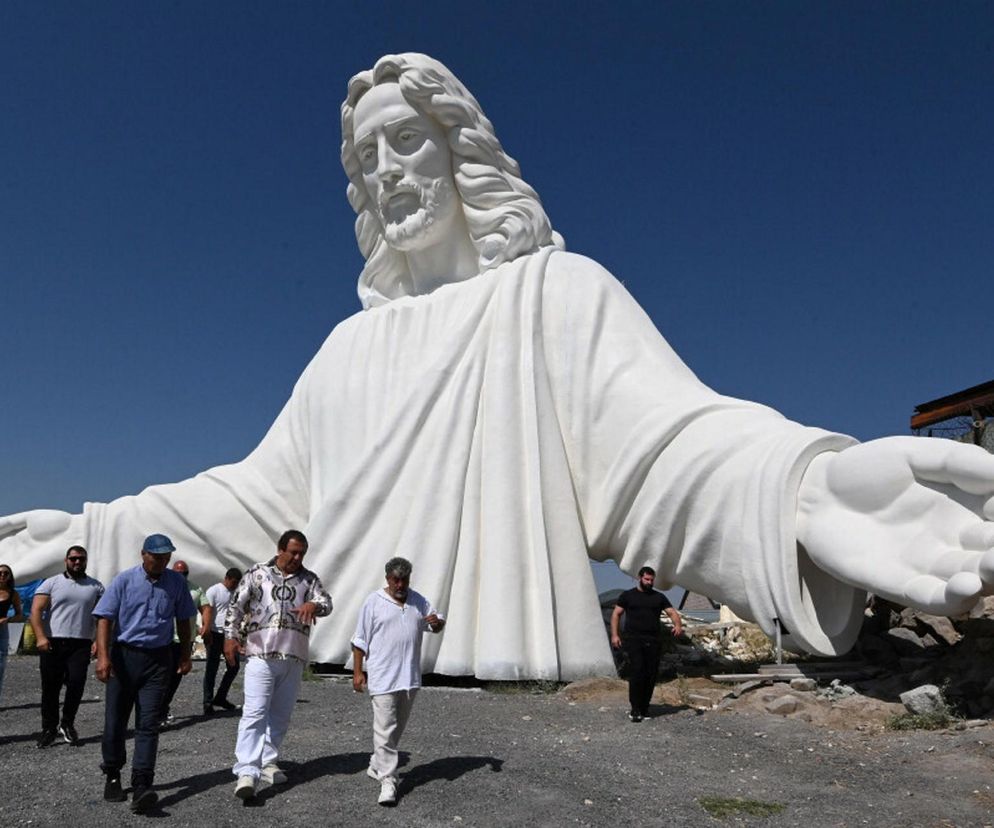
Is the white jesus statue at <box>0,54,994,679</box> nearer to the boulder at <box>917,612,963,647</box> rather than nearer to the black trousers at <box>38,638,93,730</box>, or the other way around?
the boulder at <box>917,612,963,647</box>

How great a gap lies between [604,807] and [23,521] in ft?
26.4

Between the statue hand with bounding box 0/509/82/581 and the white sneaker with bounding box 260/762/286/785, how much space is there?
6195 mm

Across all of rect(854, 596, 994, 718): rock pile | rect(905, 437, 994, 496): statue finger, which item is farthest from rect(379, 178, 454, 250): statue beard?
rect(854, 596, 994, 718): rock pile

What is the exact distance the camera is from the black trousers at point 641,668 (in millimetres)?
6777

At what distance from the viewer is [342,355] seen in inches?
423

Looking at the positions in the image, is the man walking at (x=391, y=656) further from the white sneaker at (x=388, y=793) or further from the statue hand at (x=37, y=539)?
the statue hand at (x=37, y=539)

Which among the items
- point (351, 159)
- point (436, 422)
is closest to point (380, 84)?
point (351, 159)

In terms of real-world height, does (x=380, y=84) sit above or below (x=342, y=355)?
above

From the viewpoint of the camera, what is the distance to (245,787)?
4.55 meters

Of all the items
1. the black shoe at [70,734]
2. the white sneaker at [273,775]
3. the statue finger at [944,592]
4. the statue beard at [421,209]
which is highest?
the statue beard at [421,209]

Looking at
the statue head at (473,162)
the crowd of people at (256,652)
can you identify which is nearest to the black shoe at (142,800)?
the crowd of people at (256,652)

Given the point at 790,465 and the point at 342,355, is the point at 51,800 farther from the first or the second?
→ the point at 342,355

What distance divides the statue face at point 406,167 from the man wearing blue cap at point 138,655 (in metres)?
6.19

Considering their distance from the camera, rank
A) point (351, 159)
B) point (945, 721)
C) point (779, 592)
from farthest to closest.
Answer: point (351, 159), point (779, 592), point (945, 721)
